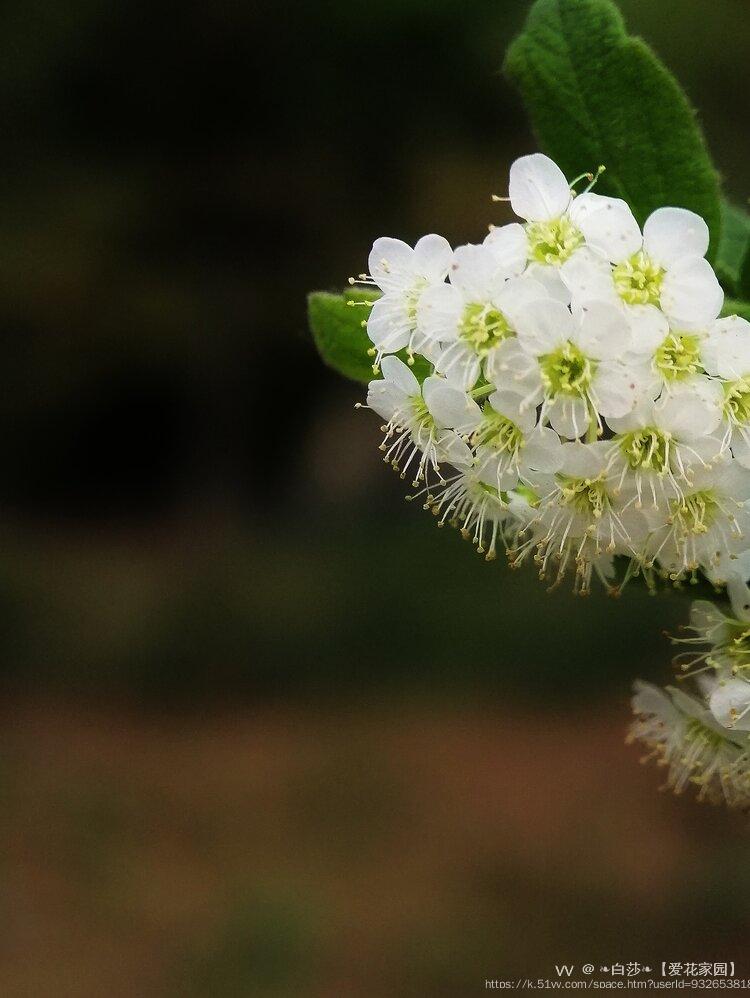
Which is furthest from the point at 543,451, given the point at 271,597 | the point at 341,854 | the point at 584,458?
the point at 271,597

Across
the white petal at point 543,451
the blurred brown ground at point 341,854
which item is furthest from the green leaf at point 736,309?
the blurred brown ground at point 341,854

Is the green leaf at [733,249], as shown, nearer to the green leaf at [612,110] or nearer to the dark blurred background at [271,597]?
the green leaf at [612,110]

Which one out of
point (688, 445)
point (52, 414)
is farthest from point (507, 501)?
point (52, 414)

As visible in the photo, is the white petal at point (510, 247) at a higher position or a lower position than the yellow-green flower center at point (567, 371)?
higher

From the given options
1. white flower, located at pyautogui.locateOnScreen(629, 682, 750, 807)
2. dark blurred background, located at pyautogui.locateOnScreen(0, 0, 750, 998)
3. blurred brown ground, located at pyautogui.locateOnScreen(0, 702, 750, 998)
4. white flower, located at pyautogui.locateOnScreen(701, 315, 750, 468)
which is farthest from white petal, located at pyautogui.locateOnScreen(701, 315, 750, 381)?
blurred brown ground, located at pyautogui.locateOnScreen(0, 702, 750, 998)

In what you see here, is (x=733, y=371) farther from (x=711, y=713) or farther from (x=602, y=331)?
(x=711, y=713)
